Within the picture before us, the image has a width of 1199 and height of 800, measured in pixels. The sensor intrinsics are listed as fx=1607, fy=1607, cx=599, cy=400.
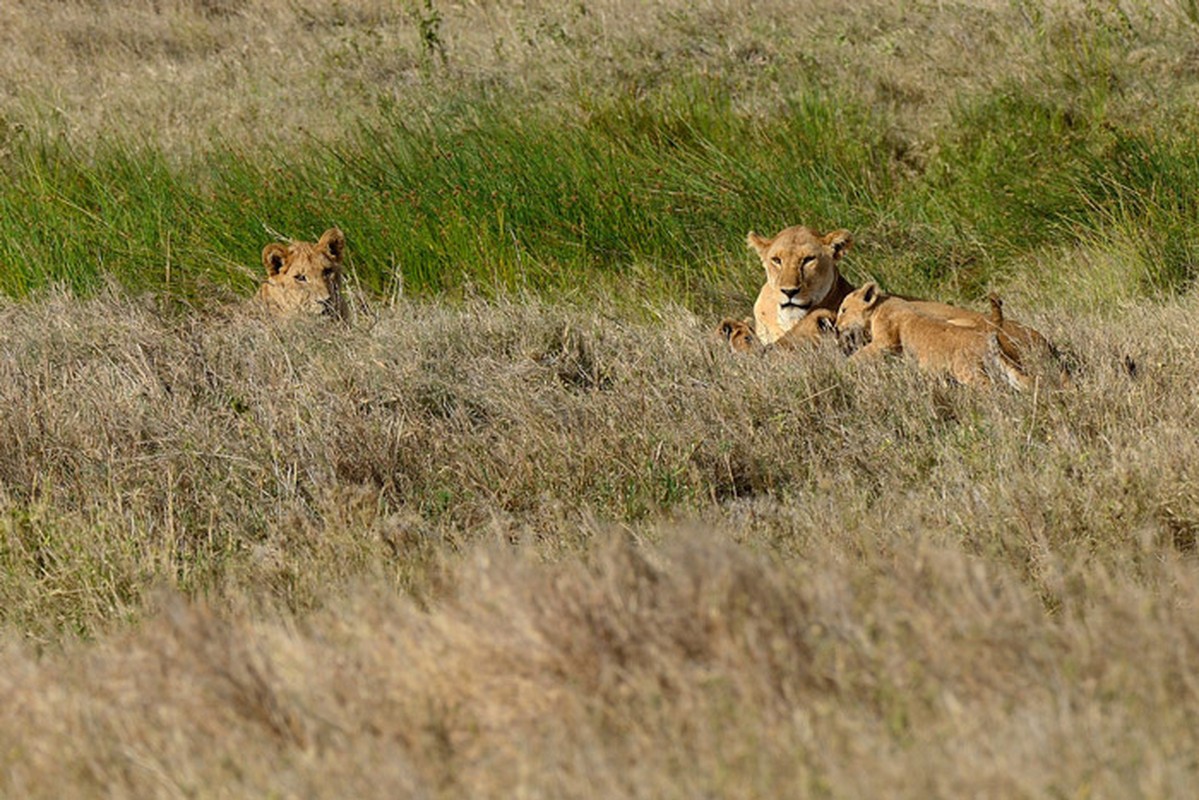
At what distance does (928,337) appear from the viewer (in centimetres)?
754

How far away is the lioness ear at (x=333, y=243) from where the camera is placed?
382 inches

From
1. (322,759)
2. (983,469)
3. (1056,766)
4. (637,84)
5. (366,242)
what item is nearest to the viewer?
(1056,766)

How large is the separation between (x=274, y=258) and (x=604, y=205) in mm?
2273

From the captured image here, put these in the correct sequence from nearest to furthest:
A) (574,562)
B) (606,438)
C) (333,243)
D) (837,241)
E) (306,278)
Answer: (574,562), (606,438), (837,241), (306,278), (333,243)

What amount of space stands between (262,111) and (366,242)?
191 inches

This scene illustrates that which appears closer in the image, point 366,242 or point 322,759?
point 322,759

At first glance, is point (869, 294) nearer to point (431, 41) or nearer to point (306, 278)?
point (306, 278)

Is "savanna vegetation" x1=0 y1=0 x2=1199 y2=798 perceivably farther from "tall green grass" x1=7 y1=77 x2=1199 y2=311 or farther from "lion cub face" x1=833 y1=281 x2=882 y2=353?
"lion cub face" x1=833 y1=281 x2=882 y2=353


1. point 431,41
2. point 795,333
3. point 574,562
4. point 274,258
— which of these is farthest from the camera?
point 431,41

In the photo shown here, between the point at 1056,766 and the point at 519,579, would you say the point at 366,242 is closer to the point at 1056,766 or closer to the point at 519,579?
the point at 519,579

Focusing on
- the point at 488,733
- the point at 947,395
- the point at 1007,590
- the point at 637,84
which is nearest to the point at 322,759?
the point at 488,733

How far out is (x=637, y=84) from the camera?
46.8ft

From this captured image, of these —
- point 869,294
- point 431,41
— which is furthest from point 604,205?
point 431,41

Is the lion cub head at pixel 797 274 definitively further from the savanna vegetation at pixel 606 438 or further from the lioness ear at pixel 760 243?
the savanna vegetation at pixel 606 438
